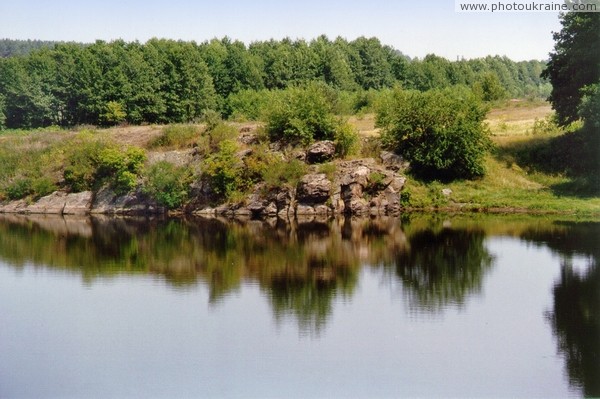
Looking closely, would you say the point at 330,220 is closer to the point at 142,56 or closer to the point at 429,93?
the point at 429,93

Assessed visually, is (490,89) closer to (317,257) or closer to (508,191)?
(508,191)

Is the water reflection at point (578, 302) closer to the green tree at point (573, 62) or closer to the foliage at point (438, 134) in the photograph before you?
the foliage at point (438, 134)

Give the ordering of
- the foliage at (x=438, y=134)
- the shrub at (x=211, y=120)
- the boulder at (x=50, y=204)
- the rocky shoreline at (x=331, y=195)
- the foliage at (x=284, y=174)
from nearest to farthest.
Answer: the rocky shoreline at (x=331, y=195) < the foliage at (x=284, y=174) < the foliage at (x=438, y=134) < the boulder at (x=50, y=204) < the shrub at (x=211, y=120)

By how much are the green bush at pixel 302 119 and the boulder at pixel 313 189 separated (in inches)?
146

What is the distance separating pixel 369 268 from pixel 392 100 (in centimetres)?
2530

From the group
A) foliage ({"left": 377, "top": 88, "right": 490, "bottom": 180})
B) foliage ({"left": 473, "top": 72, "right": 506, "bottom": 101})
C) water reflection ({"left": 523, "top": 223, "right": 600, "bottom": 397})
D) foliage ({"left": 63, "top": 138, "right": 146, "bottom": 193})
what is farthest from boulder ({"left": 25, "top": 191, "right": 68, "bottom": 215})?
foliage ({"left": 473, "top": 72, "right": 506, "bottom": 101})

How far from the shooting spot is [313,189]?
164ft

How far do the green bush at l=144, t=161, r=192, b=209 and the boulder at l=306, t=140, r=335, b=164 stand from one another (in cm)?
796

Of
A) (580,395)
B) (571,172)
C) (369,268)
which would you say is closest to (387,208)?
(571,172)

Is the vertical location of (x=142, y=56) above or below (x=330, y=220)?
above

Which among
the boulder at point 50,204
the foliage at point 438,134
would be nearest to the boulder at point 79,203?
the boulder at point 50,204

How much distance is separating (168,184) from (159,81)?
22970mm

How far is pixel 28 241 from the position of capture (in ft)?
137

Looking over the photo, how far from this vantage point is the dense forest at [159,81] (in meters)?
71.8
